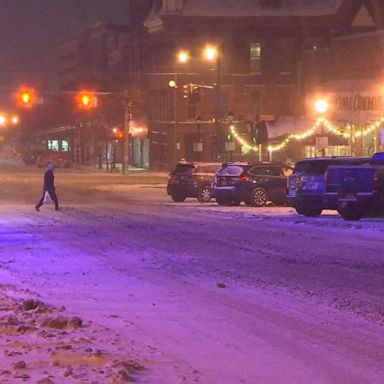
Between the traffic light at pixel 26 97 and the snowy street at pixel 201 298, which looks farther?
the traffic light at pixel 26 97

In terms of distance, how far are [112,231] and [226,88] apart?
54.5 metres

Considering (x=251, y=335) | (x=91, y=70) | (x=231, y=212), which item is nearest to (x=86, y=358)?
(x=251, y=335)

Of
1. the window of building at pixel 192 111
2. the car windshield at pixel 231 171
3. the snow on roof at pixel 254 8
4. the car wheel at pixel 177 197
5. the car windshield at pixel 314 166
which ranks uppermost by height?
the snow on roof at pixel 254 8

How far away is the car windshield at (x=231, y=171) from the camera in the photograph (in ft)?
112

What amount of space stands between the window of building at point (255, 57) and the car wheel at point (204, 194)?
135 ft

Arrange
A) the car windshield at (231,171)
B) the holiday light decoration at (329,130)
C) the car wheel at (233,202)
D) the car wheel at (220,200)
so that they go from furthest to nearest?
the holiday light decoration at (329,130), the car wheel at (220,200), the car wheel at (233,202), the car windshield at (231,171)

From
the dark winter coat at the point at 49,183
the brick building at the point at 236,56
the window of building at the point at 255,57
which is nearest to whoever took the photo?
the dark winter coat at the point at 49,183

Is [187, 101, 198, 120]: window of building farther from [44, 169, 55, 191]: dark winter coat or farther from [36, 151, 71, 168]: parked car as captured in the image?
[44, 169, 55, 191]: dark winter coat

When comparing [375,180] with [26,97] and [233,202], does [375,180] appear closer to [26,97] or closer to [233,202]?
[233,202]

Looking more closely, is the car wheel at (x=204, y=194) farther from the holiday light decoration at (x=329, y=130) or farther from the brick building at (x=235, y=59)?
the brick building at (x=235, y=59)

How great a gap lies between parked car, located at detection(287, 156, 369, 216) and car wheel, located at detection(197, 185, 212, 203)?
9.36 metres

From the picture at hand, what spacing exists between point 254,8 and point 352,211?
54.4m

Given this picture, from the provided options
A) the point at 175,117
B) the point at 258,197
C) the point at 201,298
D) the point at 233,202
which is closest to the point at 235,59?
the point at 175,117

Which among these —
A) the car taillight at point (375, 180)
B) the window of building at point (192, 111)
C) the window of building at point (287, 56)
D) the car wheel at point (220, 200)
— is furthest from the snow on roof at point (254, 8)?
the car taillight at point (375, 180)
